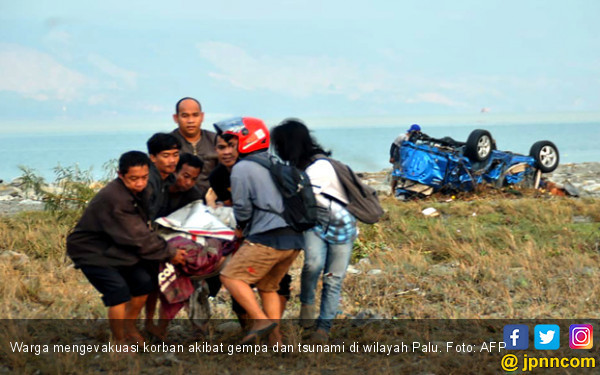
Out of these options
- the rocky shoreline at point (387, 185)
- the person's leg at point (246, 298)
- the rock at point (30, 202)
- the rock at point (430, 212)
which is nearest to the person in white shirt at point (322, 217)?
the person's leg at point (246, 298)

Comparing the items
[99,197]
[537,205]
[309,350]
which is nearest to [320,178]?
[309,350]

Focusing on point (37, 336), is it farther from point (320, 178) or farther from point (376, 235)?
point (376, 235)

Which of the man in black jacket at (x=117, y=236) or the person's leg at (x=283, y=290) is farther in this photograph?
the person's leg at (x=283, y=290)

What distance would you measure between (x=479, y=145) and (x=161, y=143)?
10.5m

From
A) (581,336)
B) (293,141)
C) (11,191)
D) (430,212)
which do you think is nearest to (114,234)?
(293,141)

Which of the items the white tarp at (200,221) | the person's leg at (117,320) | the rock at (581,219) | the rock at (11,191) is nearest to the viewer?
the person's leg at (117,320)

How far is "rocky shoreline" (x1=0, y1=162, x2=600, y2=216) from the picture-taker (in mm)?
13898

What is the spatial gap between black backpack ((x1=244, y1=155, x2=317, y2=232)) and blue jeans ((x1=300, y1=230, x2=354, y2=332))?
30 cm

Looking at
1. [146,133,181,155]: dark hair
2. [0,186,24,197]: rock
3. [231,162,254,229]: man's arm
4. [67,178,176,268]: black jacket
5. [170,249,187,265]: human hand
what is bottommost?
[0,186,24,197]: rock

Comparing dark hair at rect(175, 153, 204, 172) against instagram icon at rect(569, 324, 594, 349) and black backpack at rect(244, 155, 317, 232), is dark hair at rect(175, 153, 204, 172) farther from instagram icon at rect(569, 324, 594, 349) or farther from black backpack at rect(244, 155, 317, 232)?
instagram icon at rect(569, 324, 594, 349)

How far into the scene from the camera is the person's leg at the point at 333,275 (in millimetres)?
5100

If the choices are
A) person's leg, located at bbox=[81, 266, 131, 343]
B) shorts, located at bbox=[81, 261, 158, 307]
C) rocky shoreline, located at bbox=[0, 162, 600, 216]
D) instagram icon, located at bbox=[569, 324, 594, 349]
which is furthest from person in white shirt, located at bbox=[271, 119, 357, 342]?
rocky shoreline, located at bbox=[0, 162, 600, 216]

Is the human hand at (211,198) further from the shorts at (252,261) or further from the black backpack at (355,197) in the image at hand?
the black backpack at (355,197)

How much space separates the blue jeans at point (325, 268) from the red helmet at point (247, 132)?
711mm
